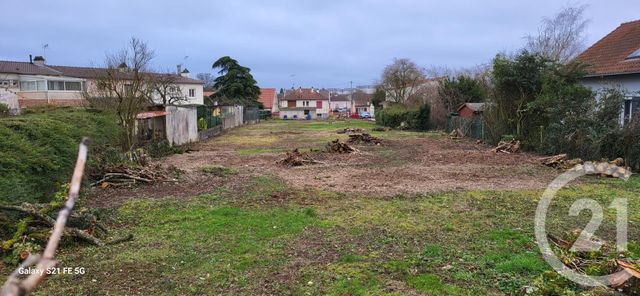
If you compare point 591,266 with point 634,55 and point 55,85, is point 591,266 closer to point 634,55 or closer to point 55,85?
point 634,55

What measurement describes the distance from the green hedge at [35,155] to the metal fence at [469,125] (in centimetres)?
1978

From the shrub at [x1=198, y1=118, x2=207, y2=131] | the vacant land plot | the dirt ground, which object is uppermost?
the shrub at [x1=198, y1=118, x2=207, y2=131]

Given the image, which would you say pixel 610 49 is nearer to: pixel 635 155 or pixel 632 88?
pixel 632 88

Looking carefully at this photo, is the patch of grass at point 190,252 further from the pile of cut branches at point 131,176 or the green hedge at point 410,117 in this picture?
the green hedge at point 410,117

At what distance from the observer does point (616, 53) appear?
19531 millimetres

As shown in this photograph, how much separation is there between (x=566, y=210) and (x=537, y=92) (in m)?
12.7

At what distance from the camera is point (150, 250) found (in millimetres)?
5844

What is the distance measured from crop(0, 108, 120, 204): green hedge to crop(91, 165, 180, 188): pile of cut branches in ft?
3.81

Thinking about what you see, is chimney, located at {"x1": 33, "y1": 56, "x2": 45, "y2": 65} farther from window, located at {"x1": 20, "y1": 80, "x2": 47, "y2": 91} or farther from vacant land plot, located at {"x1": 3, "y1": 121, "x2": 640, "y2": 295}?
vacant land plot, located at {"x1": 3, "y1": 121, "x2": 640, "y2": 295}

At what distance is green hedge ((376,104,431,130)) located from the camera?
35438 mm

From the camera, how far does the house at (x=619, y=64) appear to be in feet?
55.2

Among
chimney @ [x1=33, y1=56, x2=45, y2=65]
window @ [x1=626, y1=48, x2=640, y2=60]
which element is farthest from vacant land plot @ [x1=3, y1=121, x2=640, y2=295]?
chimney @ [x1=33, y1=56, x2=45, y2=65]

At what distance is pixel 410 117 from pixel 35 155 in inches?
1245

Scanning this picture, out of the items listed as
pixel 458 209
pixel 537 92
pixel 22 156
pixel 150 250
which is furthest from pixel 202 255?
pixel 537 92
